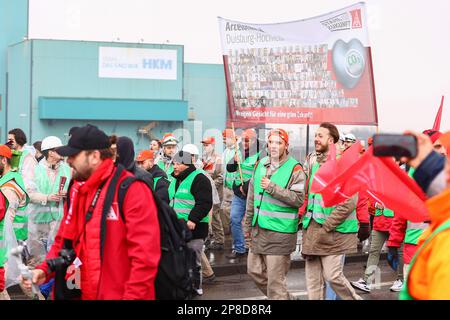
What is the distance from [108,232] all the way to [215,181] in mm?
9966

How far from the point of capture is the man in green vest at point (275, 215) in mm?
7391

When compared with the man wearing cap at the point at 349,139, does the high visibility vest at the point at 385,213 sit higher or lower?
lower

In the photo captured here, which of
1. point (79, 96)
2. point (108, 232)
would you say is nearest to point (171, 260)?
point (108, 232)

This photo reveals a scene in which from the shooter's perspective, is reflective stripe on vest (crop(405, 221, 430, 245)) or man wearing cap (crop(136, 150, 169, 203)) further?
man wearing cap (crop(136, 150, 169, 203))

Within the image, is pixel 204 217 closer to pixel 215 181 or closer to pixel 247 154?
pixel 247 154

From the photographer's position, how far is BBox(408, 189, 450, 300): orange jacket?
267 centimetres

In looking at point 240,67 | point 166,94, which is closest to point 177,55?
A: point 166,94

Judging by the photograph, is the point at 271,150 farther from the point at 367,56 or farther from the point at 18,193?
the point at 367,56

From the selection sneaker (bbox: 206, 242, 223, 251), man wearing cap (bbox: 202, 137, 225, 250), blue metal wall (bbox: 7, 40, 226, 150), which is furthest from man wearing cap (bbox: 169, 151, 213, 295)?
blue metal wall (bbox: 7, 40, 226, 150)

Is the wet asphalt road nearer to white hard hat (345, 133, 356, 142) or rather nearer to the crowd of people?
the crowd of people

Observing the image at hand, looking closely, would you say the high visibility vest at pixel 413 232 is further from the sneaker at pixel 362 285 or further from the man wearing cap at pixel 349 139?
the man wearing cap at pixel 349 139

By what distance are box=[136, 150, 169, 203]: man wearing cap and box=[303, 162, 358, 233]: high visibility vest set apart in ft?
5.40

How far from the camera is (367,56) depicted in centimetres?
1035

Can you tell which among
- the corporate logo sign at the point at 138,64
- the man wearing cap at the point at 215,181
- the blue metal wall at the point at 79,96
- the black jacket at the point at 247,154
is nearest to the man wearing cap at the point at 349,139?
the black jacket at the point at 247,154
